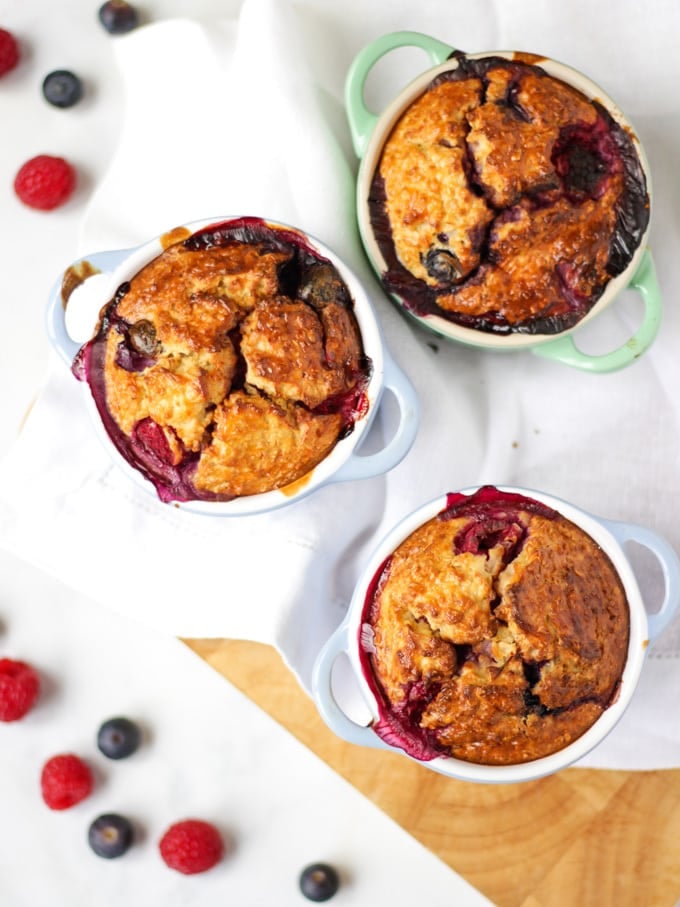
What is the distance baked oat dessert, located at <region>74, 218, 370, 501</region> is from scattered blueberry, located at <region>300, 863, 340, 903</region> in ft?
3.51

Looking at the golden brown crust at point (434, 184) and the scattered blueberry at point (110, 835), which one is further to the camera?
the scattered blueberry at point (110, 835)

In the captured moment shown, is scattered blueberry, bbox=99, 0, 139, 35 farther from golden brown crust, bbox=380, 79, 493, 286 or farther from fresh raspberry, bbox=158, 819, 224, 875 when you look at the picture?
A: fresh raspberry, bbox=158, 819, 224, 875

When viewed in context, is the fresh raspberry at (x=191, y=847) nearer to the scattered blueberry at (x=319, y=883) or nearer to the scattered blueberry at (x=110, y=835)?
the scattered blueberry at (x=110, y=835)

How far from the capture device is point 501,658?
69.2 inches

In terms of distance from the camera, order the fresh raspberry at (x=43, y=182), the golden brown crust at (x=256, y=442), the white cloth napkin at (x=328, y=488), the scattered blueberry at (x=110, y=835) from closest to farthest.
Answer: the golden brown crust at (x=256, y=442) < the white cloth napkin at (x=328, y=488) < the fresh raspberry at (x=43, y=182) < the scattered blueberry at (x=110, y=835)

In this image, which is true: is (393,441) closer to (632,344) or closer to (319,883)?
(632,344)

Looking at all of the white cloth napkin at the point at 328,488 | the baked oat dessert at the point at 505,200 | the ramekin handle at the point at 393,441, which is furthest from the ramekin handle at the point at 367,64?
the ramekin handle at the point at 393,441

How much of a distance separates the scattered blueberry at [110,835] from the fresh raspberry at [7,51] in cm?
180

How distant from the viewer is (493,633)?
5.77 feet

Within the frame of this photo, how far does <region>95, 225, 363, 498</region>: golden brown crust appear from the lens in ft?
5.74

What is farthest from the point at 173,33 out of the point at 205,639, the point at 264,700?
the point at 264,700

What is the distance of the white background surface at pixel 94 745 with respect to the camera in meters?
2.38

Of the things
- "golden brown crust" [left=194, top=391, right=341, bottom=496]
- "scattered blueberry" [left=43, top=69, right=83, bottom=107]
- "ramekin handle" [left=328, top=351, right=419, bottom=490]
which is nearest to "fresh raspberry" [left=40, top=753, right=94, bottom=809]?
"golden brown crust" [left=194, top=391, right=341, bottom=496]

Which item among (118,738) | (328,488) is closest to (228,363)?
(328,488)
